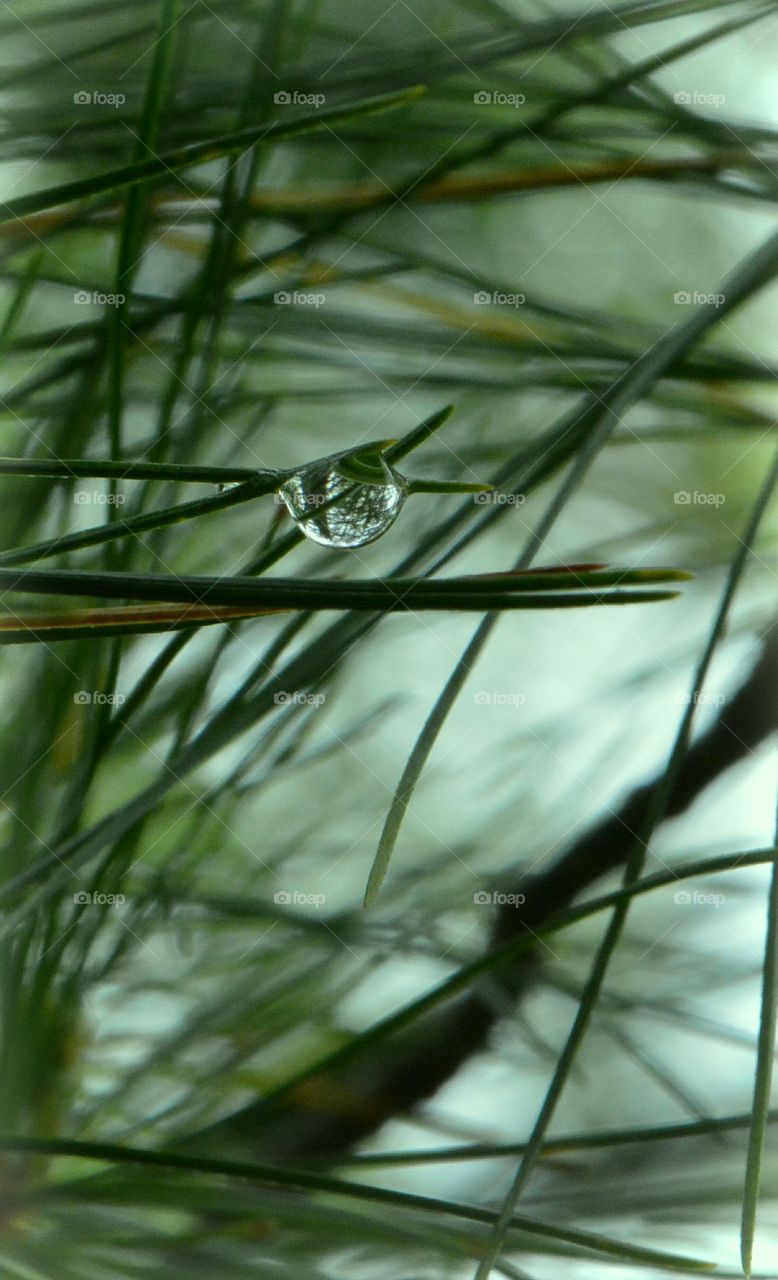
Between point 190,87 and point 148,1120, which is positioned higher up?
point 190,87

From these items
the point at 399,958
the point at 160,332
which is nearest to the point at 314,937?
the point at 399,958

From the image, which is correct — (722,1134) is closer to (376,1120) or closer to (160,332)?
(376,1120)

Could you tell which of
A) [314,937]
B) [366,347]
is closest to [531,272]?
[366,347]

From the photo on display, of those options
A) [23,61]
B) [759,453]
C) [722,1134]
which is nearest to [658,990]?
[722,1134]

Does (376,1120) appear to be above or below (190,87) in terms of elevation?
below

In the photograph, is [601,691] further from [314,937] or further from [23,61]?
[23,61]
